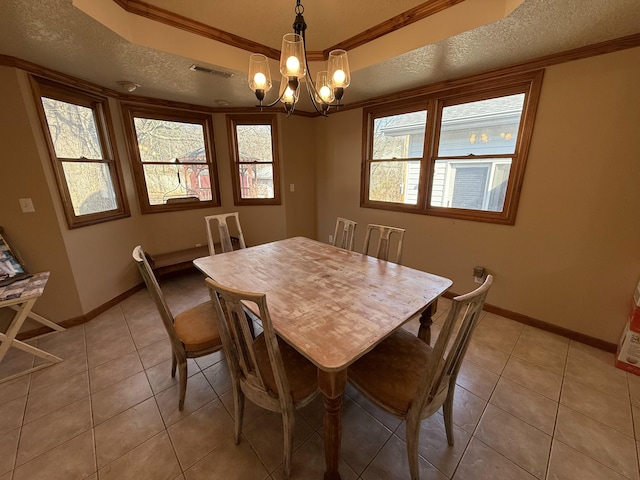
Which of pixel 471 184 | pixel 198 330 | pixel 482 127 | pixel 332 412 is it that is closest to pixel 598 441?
pixel 332 412

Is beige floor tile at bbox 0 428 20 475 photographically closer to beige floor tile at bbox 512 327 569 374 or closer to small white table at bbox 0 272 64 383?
small white table at bbox 0 272 64 383

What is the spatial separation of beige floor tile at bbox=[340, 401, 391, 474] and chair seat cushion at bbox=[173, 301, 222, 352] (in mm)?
902

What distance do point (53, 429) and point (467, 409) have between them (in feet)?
8.05

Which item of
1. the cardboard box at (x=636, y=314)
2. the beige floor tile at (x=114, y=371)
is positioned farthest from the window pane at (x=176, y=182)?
the cardboard box at (x=636, y=314)

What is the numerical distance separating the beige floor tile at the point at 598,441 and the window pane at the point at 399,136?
254cm

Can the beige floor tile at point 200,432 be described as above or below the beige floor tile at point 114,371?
below

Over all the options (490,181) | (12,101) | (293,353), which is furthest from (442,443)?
(12,101)

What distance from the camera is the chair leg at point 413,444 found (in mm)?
1087

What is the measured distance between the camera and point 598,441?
4.49ft

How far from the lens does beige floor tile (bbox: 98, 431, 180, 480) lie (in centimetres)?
122

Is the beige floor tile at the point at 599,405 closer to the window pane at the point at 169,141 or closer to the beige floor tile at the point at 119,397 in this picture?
the beige floor tile at the point at 119,397

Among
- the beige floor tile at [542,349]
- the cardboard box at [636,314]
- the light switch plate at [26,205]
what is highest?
the light switch plate at [26,205]

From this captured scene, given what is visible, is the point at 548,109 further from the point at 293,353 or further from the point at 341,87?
the point at 293,353

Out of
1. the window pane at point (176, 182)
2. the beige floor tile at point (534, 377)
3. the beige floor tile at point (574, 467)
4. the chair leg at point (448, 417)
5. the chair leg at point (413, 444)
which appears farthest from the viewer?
the window pane at point (176, 182)
